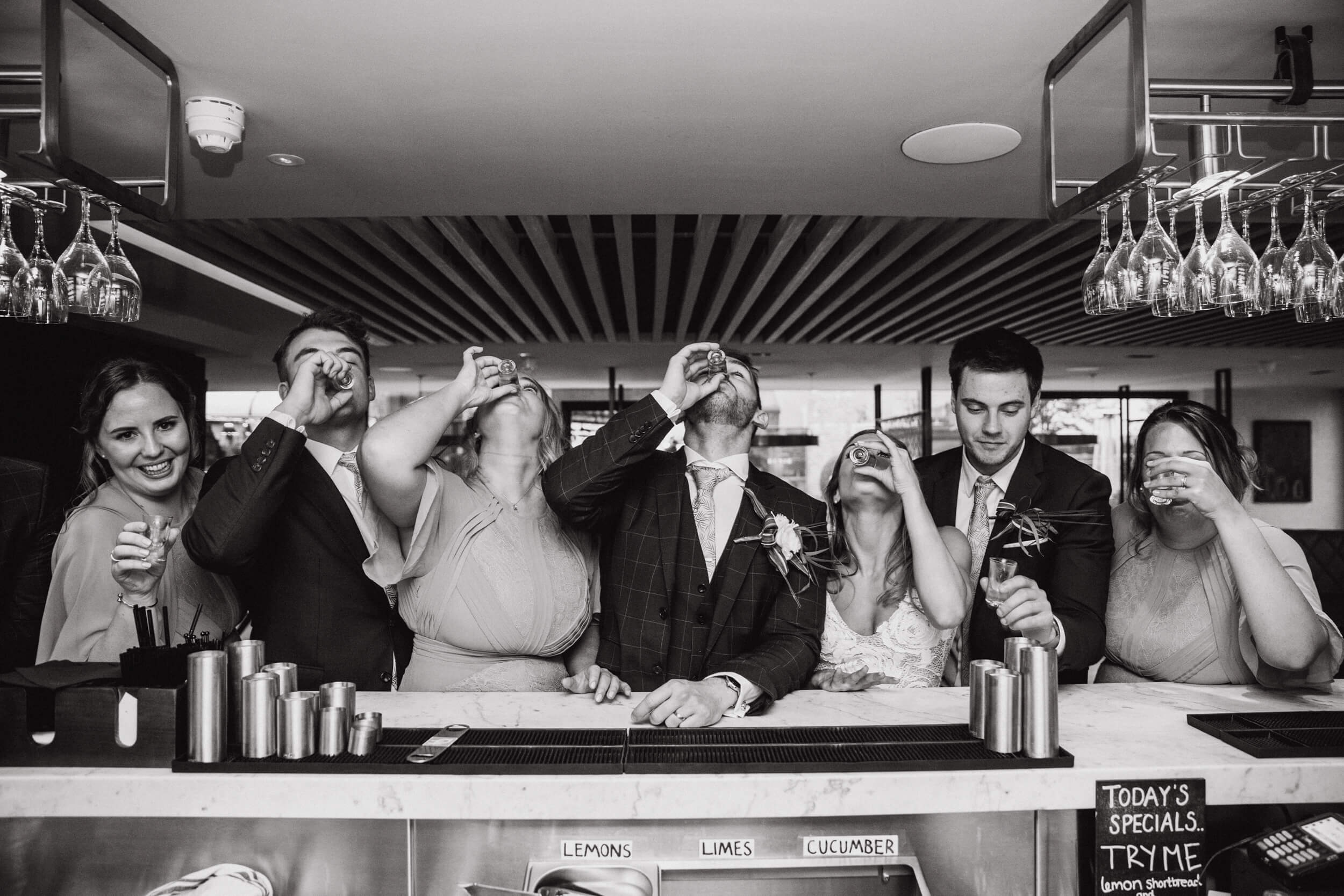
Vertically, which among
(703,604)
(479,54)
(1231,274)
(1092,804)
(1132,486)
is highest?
(479,54)

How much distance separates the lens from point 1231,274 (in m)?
2.12

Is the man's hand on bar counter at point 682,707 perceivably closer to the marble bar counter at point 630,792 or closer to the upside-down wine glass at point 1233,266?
the marble bar counter at point 630,792

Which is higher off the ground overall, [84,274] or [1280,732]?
[84,274]

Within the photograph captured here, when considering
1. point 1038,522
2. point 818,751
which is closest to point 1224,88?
point 1038,522

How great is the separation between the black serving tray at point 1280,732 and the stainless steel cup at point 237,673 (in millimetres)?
1625

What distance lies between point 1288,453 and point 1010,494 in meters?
13.3

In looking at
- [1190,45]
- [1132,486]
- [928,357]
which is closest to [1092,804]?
[1132,486]

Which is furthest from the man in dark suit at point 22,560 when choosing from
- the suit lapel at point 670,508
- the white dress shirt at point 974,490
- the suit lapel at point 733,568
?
the white dress shirt at point 974,490

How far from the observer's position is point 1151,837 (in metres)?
1.29

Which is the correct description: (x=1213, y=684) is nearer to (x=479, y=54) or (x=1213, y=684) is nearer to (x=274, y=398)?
(x=479, y=54)

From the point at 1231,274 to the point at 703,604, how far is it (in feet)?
5.20

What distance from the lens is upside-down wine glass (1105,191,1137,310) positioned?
2.09 m

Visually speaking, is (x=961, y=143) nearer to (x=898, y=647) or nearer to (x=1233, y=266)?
(x=1233, y=266)

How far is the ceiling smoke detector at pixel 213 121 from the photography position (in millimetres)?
2553
